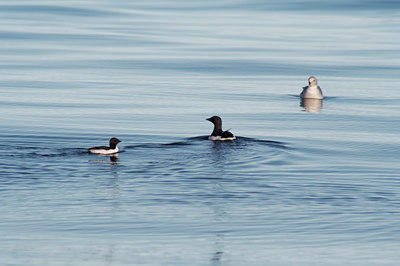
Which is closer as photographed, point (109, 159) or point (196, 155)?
point (109, 159)

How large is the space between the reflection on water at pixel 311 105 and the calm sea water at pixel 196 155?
113mm

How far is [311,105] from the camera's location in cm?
2714

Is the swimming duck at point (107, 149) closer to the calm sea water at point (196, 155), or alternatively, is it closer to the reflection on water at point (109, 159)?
the reflection on water at point (109, 159)

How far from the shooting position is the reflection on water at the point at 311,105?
26359 millimetres

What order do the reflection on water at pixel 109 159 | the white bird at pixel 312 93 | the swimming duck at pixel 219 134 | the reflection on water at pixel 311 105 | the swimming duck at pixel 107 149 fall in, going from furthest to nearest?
1. the white bird at pixel 312 93
2. the reflection on water at pixel 311 105
3. the swimming duck at pixel 219 134
4. the swimming duck at pixel 107 149
5. the reflection on water at pixel 109 159

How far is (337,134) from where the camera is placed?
21656 mm

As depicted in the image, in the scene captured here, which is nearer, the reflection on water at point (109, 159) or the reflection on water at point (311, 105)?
the reflection on water at point (109, 159)

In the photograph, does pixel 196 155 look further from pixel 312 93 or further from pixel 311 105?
pixel 312 93

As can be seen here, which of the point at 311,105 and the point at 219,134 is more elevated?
the point at 311,105

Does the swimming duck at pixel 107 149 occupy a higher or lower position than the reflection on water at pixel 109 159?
higher

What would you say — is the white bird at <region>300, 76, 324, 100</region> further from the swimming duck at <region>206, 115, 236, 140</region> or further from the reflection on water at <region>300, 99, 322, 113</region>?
the swimming duck at <region>206, 115, 236, 140</region>

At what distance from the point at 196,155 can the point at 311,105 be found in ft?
31.8

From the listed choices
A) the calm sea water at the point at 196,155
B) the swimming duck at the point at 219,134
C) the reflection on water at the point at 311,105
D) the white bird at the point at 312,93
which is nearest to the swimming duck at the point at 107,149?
the calm sea water at the point at 196,155

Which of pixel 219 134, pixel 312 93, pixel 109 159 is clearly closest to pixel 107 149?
pixel 109 159
